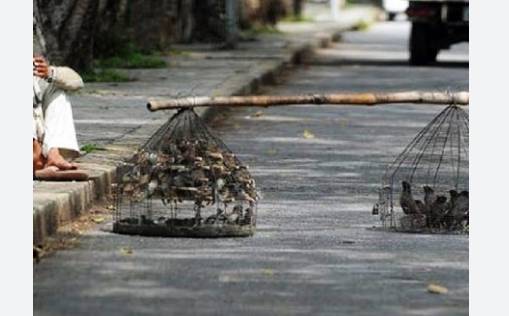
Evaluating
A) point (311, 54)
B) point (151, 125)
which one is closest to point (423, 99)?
point (151, 125)

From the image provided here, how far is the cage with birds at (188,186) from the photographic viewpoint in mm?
9734

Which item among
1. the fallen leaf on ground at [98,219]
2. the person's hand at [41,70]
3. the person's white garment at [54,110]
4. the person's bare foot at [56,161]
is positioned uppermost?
the person's hand at [41,70]

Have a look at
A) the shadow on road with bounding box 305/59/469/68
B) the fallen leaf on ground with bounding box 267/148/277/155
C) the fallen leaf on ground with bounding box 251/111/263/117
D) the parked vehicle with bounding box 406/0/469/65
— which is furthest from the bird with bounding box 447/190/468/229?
the shadow on road with bounding box 305/59/469/68

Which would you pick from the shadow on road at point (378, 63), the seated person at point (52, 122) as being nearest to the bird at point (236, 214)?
the seated person at point (52, 122)

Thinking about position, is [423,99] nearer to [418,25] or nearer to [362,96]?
[362,96]

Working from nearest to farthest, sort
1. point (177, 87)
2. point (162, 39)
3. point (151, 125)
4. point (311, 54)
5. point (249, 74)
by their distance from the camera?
point (151, 125) → point (177, 87) → point (249, 74) → point (162, 39) → point (311, 54)

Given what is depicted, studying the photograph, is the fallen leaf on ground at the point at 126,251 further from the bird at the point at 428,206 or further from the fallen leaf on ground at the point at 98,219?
the bird at the point at 428,206

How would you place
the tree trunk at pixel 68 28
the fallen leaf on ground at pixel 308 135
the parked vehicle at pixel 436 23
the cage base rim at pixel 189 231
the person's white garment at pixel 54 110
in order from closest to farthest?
the cage base rim at pixel 189 231 < the person's white garment at pixel 54 110 < the fallen leaf on ground at pixel 308 135 < the tree trunk at pixel 68 28 < the parked vehicle at pixel 436 23

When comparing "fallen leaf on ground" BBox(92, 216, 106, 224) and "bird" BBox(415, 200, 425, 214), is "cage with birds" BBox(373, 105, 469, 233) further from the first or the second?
"fallen leaf on ground" BBox(92, 216, 106, 224)

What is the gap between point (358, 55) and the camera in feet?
101

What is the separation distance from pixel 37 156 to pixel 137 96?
733 cm

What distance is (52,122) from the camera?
34.8ft

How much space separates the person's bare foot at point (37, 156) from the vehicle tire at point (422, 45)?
16.4m

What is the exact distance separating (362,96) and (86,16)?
34.0 ft
